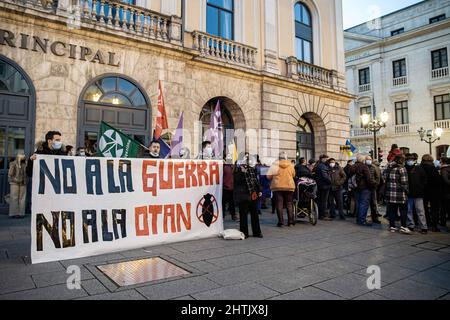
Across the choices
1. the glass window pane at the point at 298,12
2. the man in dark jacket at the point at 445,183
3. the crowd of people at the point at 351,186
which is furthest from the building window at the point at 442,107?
the man in dark jacket at the point at 445,183

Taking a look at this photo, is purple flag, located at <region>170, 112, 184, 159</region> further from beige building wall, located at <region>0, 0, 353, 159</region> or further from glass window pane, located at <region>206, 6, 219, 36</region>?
glass window pane, located at <region>206, 6, 219, 36</region>

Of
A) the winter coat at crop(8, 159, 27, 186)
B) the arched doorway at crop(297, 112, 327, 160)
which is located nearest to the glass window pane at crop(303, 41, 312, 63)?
the arched doorway at crop(297, 112, 327, 160)

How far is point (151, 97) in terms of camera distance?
1069 centimetres

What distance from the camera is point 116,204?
5.10 meters

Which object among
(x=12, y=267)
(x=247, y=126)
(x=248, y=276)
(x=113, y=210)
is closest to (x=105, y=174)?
(x=113, y=210)

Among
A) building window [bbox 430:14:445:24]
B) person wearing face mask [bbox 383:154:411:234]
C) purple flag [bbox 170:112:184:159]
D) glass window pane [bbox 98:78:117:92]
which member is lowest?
person wearing face mask [bbox 383:154:411:234]

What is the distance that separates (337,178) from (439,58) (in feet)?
92.0

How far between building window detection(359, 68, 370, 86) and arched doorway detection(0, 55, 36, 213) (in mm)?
34085

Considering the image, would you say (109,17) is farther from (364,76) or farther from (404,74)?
(364,76)

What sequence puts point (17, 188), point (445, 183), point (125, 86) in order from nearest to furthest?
1. point (445, 183)
2. point (17, 188)
3. point (125, 86)

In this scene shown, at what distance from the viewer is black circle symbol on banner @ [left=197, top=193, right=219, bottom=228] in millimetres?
6180

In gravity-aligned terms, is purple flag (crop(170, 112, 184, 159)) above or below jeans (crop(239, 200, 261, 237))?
above

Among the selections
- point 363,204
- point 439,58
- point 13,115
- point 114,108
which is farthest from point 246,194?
point 439,58
